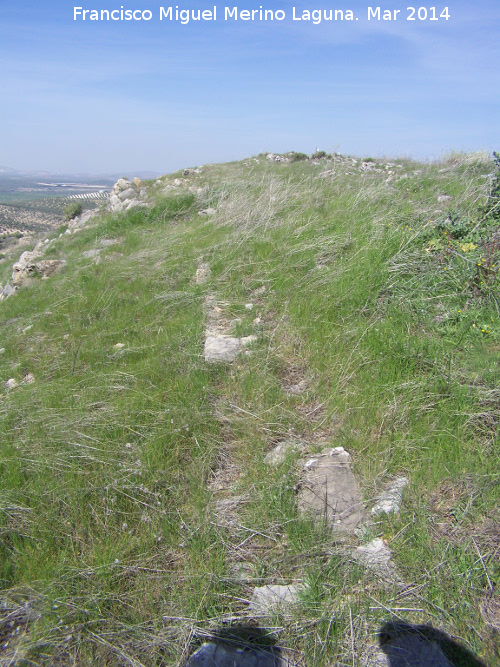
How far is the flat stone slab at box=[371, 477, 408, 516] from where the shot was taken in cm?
212

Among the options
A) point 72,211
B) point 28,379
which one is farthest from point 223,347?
point 72,211

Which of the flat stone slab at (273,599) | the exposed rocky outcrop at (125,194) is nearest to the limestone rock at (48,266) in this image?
the exposed rocky outcrop at (125,194)

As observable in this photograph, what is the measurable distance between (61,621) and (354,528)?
1398 millimetres

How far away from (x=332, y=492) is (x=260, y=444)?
573 mm

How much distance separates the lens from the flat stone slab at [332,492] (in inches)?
83.6

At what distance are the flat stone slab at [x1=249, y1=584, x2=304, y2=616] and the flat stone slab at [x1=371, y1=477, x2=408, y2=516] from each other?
1.87 ft

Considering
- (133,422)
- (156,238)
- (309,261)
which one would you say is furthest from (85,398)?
(156,238)

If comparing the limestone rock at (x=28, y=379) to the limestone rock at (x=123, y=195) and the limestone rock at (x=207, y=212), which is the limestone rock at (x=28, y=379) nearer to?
the limestone rock at (x=207, y=212)

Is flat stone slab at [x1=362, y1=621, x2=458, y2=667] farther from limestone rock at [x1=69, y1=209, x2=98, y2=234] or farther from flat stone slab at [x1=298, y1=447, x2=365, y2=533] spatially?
limestone rock at [x1=69, y1=209, x2=98, y2=234]

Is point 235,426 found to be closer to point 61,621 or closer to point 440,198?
point 61,621

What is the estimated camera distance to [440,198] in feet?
19.5

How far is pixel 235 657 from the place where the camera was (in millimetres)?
1644

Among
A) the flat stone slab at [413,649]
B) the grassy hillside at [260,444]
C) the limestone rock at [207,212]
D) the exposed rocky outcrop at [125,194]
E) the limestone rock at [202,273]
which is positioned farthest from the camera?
the exposed rocky outcrop at [125,194]

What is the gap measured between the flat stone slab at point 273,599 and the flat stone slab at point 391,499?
57cm
